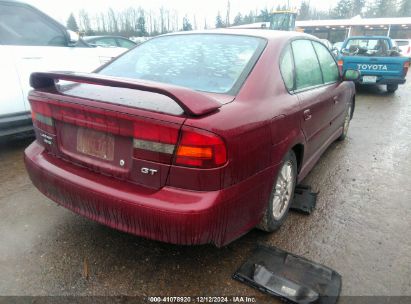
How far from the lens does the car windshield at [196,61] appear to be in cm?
229

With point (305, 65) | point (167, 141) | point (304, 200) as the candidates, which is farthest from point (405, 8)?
point (167, 141)

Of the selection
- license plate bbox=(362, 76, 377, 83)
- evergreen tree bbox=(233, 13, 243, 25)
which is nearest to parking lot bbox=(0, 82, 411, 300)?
license plate bbox=(362, 76, 377, 83)

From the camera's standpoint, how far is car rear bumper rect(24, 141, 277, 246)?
1759mm

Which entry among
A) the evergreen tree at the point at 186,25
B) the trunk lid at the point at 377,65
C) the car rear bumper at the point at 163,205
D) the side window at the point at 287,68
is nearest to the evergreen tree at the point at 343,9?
the evergreen tree at the point at 186,25

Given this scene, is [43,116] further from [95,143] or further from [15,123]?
[15,123]

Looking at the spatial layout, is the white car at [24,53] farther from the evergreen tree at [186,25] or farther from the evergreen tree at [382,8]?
the evergreen tree at [382,8]

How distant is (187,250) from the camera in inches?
95.2

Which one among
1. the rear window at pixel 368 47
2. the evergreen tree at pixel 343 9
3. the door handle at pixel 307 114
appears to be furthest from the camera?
the evergreen tree at pixel 343 9

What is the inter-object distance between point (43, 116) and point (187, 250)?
1374 mm

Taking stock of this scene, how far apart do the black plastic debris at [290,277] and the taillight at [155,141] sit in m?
0.98

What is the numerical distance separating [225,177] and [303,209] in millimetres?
1461

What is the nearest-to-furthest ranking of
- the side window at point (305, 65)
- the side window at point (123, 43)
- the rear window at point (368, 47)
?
1. the side window at point (305, 65)
2. the rear window at point (368, 47)
3. the side window at point (123, 43)

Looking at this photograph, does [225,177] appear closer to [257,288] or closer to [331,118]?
[257,288]

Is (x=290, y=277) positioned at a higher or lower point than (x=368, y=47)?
lower
